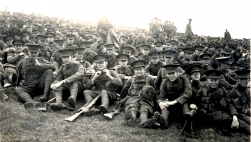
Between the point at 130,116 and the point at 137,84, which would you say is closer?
the point at 130,116

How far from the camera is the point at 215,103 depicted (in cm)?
556

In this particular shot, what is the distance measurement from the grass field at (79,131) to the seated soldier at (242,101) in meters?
0.30

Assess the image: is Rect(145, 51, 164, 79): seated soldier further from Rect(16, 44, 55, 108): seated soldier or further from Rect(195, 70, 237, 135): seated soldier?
Rect(16, 44, 55, 108): seated soldier

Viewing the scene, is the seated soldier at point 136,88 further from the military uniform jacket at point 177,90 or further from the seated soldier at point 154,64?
the seated soldier at point 154,64

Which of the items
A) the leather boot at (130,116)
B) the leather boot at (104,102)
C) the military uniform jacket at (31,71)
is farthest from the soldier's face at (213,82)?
the military uniform jacket at (31,71)

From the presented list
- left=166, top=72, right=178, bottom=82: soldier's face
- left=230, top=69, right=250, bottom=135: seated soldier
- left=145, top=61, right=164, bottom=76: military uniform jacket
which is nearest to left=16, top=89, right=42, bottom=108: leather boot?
left=166, top=72, right=178, bottom=82: soldier's face

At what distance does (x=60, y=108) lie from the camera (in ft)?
19.9

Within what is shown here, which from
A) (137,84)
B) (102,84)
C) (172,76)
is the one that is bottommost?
(102,84)

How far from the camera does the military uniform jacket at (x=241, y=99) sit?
547cm

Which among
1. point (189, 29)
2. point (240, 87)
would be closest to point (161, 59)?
point (240, 87)

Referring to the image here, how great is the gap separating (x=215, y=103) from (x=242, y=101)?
0.76m

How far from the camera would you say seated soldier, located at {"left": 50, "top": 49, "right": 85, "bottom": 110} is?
630cm

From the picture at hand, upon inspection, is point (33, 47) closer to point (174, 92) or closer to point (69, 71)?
point (69, 71)

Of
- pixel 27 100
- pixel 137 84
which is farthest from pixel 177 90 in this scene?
pixel 27 100
